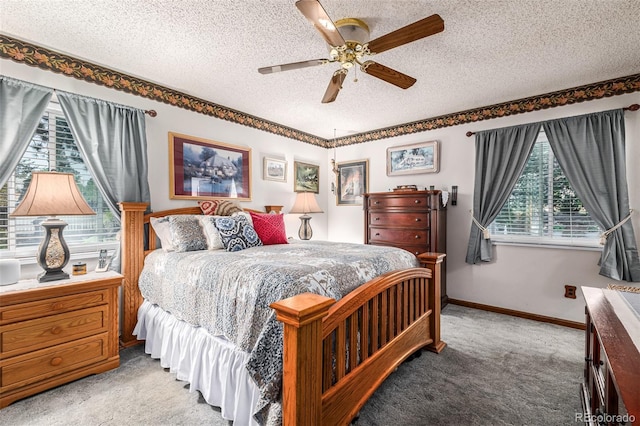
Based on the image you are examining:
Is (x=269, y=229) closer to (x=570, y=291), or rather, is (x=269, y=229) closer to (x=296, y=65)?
(x=296, y=65)

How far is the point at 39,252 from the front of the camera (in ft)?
6.60

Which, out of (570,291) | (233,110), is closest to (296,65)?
(233,110)

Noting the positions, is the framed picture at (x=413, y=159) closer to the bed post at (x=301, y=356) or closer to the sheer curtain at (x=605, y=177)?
the sheer curtain at (x=605, y=177)

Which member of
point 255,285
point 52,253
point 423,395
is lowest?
point 423,395

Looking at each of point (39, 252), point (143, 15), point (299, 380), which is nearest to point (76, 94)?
point (143, 15)

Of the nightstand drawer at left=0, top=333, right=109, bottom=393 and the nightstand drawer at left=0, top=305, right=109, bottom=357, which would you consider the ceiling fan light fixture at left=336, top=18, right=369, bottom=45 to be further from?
the nightstand drawer at left=0, top=333, right=109, bottom=393

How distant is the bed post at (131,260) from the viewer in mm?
2521

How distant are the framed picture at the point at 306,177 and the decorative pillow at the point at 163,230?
7.24 feet

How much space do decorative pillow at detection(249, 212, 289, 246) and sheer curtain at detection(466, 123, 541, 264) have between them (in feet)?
7.98

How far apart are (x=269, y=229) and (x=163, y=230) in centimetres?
97

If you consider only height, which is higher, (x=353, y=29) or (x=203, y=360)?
(x=353, y=29)

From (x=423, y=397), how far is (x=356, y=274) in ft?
3.07

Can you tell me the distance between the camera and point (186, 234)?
253 centimetres

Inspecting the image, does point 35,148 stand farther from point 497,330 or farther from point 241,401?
point 497,330
